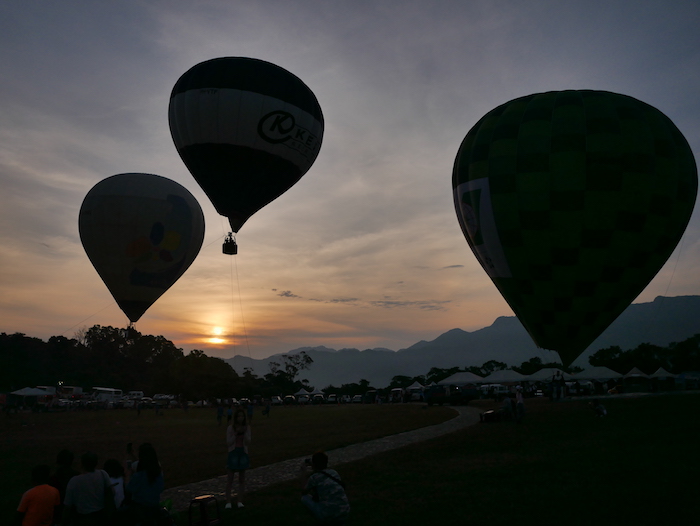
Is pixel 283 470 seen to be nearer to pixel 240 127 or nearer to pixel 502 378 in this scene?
pixel 240 127

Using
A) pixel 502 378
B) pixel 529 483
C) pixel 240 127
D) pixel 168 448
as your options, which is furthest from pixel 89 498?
pixel 502 378

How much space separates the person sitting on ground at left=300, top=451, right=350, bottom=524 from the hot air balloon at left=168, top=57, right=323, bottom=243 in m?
18.2

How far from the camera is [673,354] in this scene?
95.2 metres

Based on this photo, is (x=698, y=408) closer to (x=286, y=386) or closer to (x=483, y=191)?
(x=483, y=191)

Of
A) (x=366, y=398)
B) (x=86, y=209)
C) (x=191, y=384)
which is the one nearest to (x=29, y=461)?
(x=86, y=209)

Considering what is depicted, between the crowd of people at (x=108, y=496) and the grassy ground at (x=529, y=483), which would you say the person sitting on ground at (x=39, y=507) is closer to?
the crowd of people at (x=108, y=496)

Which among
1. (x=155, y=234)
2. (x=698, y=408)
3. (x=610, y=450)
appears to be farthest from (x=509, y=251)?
(x=155, y=234)

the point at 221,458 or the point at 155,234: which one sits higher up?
the point at 155,234

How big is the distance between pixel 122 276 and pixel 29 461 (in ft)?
32.4

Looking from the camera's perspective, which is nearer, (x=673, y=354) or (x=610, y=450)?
(x=610, y=450)

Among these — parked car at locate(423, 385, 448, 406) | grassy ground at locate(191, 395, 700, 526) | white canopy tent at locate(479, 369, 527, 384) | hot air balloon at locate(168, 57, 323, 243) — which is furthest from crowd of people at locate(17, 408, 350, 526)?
white canopy tent at locate(479, 369, 527, 384)

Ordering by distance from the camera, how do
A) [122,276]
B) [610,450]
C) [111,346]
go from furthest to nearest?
1. [111,346]
2. [122,276]
3. [610,450]

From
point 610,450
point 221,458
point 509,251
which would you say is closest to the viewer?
point 610,450

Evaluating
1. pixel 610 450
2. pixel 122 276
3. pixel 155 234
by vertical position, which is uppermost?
pixel 155 234
